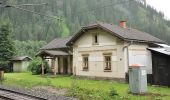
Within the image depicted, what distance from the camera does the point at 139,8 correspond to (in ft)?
646

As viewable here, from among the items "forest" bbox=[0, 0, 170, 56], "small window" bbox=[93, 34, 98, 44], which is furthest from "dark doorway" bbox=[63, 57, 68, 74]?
"forest" bbox=[0, 0, 170, 56]

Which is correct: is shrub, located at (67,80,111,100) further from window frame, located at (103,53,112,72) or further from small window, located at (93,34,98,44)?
small window, located at (93,34,98,44)

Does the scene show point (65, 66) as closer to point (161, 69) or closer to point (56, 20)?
point (161, 69)

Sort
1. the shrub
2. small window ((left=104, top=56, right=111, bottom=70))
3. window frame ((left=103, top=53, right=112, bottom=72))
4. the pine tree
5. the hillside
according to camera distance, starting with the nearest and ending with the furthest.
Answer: the shrub → window frame ((left=103, top=53, right=112, bottom=72)) → small window ((left=104, top=56, right=111, bottom=70)) → the pine tree → the hillside

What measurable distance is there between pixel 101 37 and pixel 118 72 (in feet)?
12.4

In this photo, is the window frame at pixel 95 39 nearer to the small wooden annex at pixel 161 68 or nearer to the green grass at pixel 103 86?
the green grass at pixel 103 86

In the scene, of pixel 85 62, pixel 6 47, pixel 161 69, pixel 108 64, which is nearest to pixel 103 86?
pixel 161 69

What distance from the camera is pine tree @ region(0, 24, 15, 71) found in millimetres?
42344

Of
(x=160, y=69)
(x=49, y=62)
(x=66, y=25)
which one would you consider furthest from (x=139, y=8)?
(x=160, y=69)

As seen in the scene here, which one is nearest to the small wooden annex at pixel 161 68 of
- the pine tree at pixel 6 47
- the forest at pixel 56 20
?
the pine tree at pixel 6 47

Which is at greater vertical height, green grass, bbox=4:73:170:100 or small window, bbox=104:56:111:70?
small window, bbox=104:56:111:70

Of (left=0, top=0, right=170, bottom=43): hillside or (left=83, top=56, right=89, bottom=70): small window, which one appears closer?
(left=83, top=56, right=89, bottom=70): small window

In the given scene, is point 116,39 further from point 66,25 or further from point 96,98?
point 66,25

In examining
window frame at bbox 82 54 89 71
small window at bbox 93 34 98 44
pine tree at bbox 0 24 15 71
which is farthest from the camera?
pine tree at bbox 0 24 15 71
